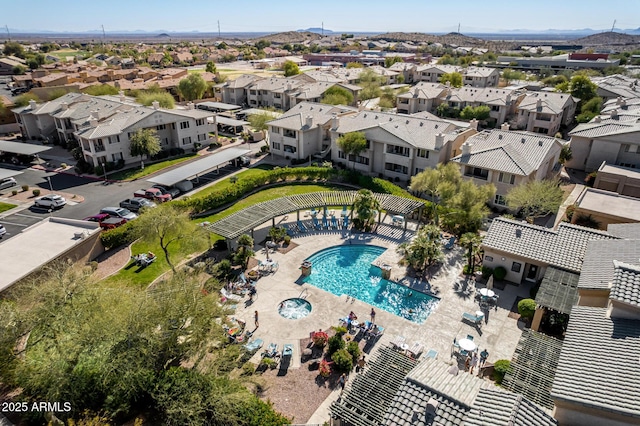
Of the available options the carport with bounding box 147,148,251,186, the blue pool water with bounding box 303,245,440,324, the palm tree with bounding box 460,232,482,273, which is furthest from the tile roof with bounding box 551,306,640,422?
the carport with bounding box 147,148,251,186

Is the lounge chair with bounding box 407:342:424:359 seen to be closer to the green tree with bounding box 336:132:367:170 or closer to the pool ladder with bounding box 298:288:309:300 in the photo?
the pool ladder with bounding box 298:288:309:300

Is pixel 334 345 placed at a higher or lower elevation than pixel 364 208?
lower

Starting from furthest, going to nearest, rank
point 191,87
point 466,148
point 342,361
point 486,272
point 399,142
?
point 191,87, point 399,142, point 466,148, point 486,272, point 342,361

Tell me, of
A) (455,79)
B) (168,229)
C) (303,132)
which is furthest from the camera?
(455,79)

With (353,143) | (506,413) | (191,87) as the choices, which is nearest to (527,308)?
(506,413)

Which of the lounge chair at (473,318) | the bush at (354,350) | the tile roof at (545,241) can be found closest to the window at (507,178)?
the tile roof at (545,241)

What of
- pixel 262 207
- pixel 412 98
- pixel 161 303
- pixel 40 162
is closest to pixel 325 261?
pixel 262 207

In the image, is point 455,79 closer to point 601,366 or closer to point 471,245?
point 471,245

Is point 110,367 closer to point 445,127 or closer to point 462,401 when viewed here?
point 462,401

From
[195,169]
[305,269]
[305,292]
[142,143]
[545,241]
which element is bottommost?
[305,292]
